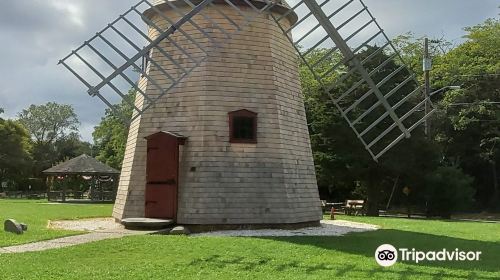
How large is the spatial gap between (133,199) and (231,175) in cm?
234

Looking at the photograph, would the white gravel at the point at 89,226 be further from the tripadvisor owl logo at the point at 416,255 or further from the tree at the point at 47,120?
the tree at the point at 47,120

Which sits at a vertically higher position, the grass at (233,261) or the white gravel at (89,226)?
the white gravel at (89,226)

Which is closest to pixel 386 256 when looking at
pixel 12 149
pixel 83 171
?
pixel 83 171

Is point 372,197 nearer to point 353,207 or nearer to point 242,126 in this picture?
point 353,207

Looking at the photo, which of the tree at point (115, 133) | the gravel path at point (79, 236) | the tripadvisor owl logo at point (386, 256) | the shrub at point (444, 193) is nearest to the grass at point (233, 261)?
the tripadvisor owl logo at point (386, 256)

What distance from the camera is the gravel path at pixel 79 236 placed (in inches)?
352

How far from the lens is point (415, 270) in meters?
7.39

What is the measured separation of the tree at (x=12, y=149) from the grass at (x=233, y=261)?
36.1 m

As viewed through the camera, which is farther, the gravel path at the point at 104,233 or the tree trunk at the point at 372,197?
the tree trunk at the point at 372,197

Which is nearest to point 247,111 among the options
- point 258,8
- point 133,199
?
point 258,8

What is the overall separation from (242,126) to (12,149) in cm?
3554

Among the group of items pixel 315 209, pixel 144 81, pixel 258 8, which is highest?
pixel 258 8

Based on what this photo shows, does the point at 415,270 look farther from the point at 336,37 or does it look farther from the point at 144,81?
the point at 144,81

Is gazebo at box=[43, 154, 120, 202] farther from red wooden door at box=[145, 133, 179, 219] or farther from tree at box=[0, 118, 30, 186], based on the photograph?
red wooden door at box=[145, 133, 179, 219]
